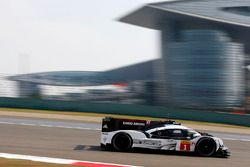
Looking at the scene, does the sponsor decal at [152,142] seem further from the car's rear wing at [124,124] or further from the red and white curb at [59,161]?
the red and white curb at [59,161]

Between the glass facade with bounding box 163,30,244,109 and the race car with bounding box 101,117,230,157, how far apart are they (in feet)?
123

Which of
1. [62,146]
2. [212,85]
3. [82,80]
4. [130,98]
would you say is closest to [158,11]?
[212,85]

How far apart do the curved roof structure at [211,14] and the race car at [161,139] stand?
158 feet

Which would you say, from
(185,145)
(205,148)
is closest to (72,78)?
(185,145)

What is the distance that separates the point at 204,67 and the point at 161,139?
44789 millimetres

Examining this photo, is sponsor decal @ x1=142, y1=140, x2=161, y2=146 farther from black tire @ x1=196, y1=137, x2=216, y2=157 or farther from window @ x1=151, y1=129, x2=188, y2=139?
black tire @ x1=196, y1=137, x2=216, y2=157

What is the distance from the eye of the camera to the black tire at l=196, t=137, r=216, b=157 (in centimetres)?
1402

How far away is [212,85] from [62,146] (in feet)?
140

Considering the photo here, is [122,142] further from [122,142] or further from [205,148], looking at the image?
[205,148]

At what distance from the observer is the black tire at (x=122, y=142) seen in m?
13.9

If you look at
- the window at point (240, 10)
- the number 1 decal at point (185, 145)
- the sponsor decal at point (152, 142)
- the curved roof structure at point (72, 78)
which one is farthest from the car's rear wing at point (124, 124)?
the window at point (240, 10)

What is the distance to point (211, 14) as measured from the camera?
2434 inches

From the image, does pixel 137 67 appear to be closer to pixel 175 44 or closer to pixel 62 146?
pixel 175 44

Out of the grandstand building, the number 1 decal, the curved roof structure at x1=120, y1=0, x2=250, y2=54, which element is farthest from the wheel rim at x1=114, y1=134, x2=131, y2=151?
the curved roof structure at x1=120, y1=0, x2=250, y2=54
